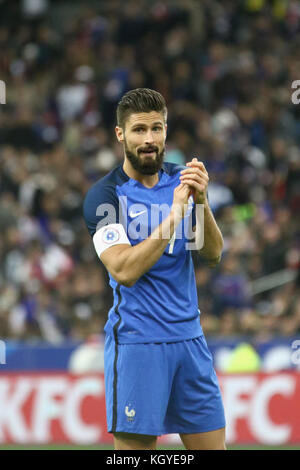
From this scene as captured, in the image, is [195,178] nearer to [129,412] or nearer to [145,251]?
[145,251]

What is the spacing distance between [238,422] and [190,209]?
4851 millimetres

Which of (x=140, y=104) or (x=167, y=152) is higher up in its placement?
(x=167, y=152)

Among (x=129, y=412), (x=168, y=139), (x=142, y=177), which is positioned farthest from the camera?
(x=168, y=139)

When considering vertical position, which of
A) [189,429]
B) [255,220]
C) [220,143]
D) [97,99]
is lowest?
[189,429]

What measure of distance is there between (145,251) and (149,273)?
0.23m

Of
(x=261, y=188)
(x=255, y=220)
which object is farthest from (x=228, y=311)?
(x=261, y=188)

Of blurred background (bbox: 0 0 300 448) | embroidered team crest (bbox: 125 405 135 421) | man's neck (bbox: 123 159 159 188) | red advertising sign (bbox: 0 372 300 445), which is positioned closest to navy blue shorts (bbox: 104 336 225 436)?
embroidered team crest (bbox: 125 405 135 421)

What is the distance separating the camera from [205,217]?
14.1ft

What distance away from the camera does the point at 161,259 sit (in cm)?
425

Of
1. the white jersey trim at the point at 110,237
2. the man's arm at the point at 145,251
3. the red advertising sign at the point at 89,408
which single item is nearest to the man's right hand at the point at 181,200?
the man's arm at the point at 145,251

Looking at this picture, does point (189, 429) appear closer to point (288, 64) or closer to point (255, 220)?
point (255, 220)

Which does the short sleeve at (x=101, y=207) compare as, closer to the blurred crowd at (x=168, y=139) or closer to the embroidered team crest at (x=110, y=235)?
the embroidered team crest at (x=110, y=235)

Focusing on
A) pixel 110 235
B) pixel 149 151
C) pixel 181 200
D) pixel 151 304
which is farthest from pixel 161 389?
pixel 149 151

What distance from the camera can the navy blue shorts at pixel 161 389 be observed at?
4.15 metres
